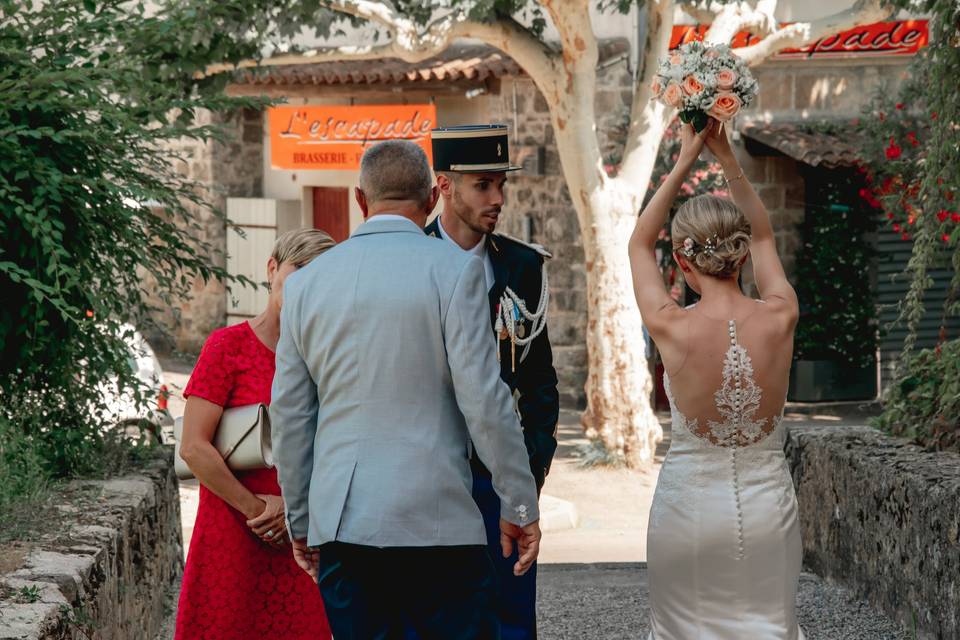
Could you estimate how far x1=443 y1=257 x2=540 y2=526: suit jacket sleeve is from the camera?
10.3 ft

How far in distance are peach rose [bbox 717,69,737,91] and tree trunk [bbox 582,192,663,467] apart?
25.7ft

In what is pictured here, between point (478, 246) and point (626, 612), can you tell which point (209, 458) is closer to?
point (478, 246)

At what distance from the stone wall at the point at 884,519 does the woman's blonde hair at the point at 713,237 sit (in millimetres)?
1607

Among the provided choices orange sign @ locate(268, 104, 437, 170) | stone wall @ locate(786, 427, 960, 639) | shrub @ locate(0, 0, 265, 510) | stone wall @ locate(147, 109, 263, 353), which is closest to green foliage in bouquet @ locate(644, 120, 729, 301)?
orange sign @ locate(268, 104, 437, 170)

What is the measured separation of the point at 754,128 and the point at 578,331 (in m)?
3.05

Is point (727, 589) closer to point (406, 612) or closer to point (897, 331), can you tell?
point (406, 612)

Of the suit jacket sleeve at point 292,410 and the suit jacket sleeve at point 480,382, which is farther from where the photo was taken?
the suit jacket sleeve at point 292,410

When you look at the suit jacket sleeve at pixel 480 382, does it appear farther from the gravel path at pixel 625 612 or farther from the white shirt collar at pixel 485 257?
the gravel path at pixel 625 612

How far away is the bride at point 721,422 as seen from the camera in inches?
147

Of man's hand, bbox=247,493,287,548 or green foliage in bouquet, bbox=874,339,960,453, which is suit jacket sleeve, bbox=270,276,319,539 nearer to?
man's hand, bbox=247,493,287,548

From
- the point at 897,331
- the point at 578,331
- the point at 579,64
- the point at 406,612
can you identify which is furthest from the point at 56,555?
the point at 897,331

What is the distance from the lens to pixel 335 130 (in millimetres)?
18344

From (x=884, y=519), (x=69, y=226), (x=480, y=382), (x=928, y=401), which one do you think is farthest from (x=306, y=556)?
(x=928, y=401)

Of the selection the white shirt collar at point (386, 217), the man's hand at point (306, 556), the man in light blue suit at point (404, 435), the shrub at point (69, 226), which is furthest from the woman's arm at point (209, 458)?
the shrub at point (69, 226)
